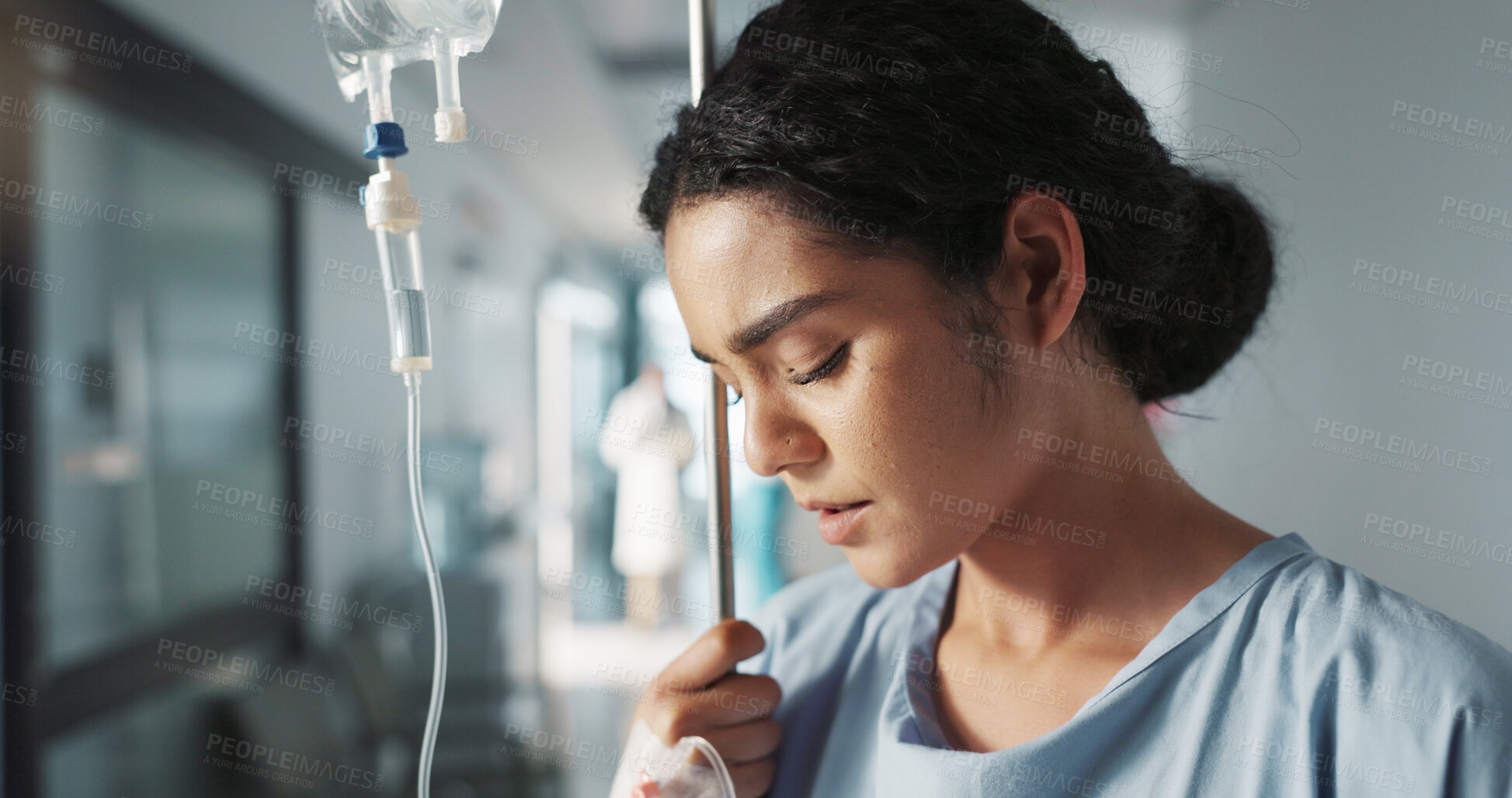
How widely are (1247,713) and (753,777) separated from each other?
0.42 meters

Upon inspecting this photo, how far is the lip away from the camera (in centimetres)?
70

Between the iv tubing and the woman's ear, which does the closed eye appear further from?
the iv tubing

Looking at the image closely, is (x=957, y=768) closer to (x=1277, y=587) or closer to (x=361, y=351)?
(x=1277, y=587)

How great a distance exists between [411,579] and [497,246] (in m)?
1.74

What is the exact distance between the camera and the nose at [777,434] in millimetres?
677

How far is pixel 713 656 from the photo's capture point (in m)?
0.79

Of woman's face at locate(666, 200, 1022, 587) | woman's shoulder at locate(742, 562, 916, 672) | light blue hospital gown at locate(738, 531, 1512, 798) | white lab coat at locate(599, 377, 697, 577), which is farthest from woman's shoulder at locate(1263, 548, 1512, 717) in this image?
white lab coat at locate(599, 377, 697, 577)

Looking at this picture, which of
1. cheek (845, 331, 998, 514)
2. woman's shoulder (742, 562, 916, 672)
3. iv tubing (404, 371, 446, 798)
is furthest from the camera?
woman's shoulder (742, 562, 916, 672)

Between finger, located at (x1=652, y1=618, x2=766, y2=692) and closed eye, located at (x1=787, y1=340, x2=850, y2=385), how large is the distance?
0.27 meters

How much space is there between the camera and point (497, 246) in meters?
4.13

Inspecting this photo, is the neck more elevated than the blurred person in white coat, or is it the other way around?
the neck

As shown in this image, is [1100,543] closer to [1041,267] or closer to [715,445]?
[1041,267]

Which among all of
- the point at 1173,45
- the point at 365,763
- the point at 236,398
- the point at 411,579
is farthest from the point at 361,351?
the point at 1173,45

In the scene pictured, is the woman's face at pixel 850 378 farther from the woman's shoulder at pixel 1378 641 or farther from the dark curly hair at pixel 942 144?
the woman's shoulder at pixel 1378 641
